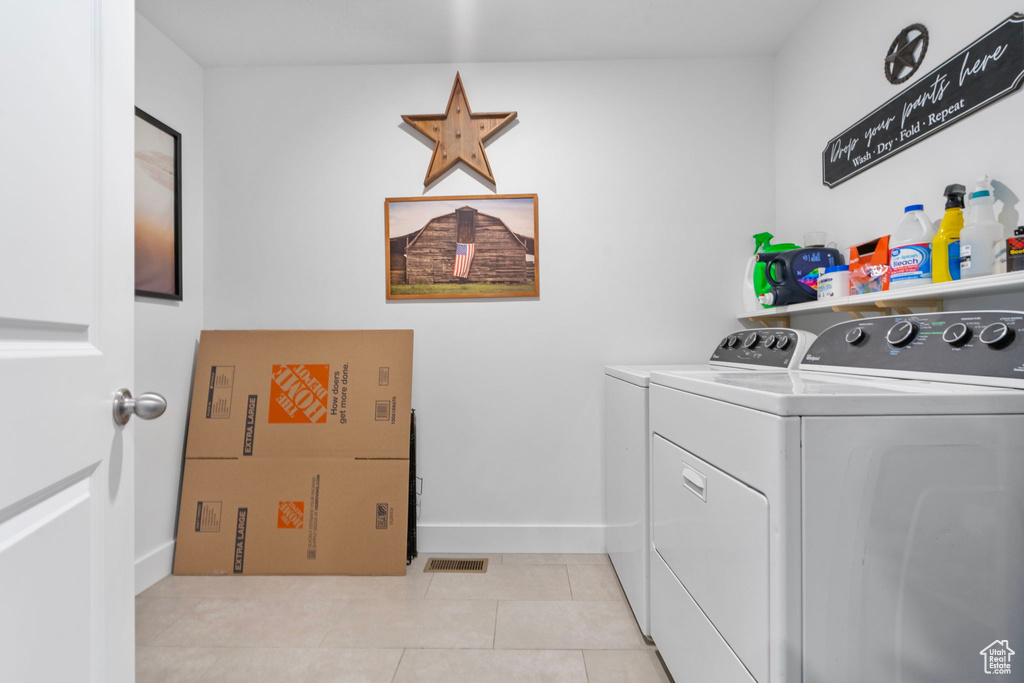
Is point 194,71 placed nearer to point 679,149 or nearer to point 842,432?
point 679,149

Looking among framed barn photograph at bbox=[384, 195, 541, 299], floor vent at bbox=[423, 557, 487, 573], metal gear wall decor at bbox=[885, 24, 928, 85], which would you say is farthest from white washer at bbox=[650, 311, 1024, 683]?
framed barn photograph at bbox=[384, 195, 541, 299]

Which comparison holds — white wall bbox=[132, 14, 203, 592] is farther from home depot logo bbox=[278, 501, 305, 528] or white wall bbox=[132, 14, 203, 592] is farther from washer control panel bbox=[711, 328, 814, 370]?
washer control panel bbox=[711, 328, 814, 370]

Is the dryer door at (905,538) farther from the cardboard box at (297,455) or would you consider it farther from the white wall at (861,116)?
the cardboard box at (297,455)

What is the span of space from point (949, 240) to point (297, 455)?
2474mm

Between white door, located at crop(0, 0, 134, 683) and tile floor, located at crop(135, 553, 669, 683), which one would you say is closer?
white door, located at crop(0, 0, 134, 683)

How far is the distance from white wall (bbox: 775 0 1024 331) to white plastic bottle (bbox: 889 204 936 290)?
73mm

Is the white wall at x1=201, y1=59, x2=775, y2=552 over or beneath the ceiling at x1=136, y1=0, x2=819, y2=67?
beneath

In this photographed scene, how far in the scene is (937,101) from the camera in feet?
5.01

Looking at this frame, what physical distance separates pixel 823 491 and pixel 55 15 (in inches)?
51.1

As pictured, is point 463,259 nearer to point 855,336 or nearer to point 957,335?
point 855,336

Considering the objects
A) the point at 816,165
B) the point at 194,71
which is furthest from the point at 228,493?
the point at 816,165

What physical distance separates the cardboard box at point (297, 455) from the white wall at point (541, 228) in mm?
176

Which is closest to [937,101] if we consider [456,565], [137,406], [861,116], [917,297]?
[861,116]

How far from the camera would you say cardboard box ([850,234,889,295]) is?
1603mm
